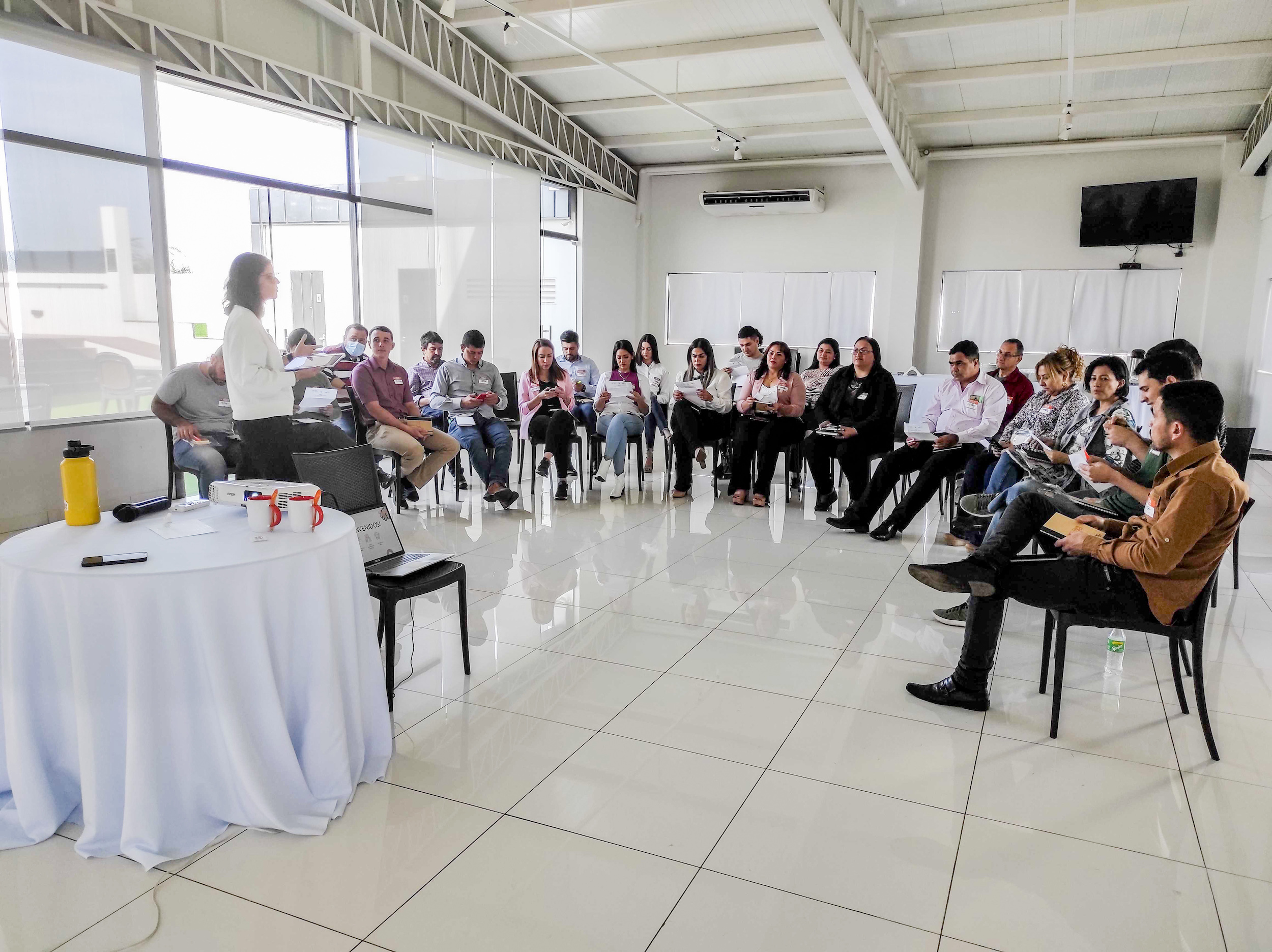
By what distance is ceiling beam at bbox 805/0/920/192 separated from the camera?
566 centimetres

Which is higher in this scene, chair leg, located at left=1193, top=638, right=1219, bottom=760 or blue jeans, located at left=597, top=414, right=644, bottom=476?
blue jeans, located at left=597, top=414, right=644, bottom=476

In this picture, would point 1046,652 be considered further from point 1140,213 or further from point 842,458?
point 1140,213

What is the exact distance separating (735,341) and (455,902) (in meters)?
9.87

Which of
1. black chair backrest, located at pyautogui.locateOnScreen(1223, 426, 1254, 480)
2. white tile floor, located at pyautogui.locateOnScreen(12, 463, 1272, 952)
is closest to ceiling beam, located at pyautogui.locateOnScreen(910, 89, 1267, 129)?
black chair backrest, located at pyautogui.locateOnScreen(1223, 426, 1254, 480)

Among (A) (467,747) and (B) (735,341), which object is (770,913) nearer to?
(A) (467,747)

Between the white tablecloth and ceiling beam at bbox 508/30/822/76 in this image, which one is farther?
ceiling beam at bbox 508/30/822/76

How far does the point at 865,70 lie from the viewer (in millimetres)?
6637

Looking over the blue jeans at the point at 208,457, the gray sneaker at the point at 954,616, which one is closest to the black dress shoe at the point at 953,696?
the gray sneaker at the point at 954,616

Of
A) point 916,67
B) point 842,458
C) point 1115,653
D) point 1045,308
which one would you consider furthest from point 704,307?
point 1115,653

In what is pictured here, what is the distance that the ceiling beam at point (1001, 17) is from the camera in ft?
19.1

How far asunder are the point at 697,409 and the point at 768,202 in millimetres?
5067

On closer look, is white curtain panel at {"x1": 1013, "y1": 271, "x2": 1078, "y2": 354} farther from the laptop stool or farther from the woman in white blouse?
the laptop stool

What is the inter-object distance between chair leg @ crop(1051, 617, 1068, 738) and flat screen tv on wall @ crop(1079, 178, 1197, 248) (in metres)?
8.06

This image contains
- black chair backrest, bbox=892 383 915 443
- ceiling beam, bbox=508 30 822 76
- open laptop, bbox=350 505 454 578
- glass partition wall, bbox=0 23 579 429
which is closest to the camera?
open laptop, bbox=350 505 454 578
